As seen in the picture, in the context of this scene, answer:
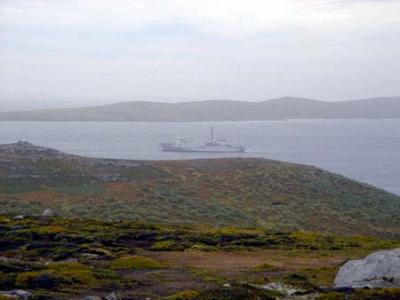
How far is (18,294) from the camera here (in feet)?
49.4

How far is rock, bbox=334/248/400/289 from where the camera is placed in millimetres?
16375

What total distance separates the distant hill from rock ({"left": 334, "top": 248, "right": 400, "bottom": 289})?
22.0 meters

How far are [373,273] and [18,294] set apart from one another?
24.1 ft

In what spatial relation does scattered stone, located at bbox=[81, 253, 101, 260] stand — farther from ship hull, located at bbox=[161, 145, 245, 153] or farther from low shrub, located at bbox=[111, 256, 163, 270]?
ship hull, located at bbox=[161, 145, 245, 153]

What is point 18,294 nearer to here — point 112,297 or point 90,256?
point 112,297

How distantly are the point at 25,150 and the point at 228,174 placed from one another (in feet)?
53.9

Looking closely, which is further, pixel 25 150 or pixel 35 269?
pixel 25 150

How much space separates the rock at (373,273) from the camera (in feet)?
53.7

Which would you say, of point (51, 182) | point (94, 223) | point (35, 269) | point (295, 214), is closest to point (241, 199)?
point (295, 214)

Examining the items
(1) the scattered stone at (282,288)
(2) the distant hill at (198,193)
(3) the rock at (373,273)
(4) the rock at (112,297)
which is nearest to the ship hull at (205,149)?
(2) the distant hill at (198,193)

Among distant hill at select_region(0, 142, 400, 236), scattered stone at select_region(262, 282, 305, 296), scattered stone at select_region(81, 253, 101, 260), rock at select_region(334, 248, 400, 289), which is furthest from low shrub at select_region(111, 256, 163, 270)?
distant hill at select_region(0, 142, 400, 236)

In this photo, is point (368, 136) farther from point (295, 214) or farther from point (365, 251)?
point (365, 251)

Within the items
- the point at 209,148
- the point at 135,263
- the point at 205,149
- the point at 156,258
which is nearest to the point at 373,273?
the point at 135,263

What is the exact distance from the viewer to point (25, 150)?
59656 mm
